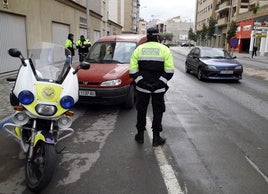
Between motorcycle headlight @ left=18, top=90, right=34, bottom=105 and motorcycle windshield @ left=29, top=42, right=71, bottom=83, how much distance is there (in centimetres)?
26

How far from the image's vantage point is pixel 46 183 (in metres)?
3.31

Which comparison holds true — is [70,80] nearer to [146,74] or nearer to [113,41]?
[146,74]

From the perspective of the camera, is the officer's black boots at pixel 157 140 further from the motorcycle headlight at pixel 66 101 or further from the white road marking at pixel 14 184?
the white road marking at pixel 14 184

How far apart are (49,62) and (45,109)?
3.35 feet

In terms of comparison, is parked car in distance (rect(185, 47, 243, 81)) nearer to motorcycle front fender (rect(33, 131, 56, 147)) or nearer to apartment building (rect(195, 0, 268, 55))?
motorcycle front fender (rect(33, 131, 56, 147))

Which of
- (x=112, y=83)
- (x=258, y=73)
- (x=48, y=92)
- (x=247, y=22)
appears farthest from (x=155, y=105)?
(x=247, y=22)

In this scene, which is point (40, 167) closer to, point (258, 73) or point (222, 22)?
point (258, 73)

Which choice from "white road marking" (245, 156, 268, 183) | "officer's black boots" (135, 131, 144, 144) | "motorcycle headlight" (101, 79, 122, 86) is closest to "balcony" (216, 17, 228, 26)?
"motorcycle headlight" (101, 79, 122, 86)

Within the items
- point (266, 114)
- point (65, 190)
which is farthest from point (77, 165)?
point (266, 114)

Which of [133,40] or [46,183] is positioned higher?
[133,40]

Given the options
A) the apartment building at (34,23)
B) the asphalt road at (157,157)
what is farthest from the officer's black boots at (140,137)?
the apartment building at (34,23)

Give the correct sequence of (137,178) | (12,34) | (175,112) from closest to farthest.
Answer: (137,178) → (175,112) → (12,34)

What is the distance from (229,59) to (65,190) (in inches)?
467

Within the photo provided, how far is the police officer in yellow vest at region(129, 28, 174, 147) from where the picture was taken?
15.6ft
